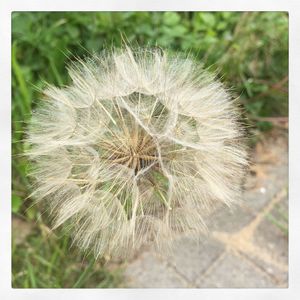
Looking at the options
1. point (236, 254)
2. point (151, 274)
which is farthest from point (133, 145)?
point (236, 254)

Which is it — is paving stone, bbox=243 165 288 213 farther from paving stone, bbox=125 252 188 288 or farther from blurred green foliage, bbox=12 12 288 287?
paving stone, bbox=125 252 188 288

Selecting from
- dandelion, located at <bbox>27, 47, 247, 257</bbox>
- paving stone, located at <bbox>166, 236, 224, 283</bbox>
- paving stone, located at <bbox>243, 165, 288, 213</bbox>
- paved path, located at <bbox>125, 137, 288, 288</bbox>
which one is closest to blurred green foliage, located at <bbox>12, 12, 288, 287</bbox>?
paving stone, located at <bbox>243, 165, 288, 213</bbox>

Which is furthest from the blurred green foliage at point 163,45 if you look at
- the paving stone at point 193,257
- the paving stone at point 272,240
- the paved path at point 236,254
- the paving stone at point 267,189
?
the paving stone at point 193,257

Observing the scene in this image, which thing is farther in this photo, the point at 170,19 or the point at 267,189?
the point at 267,189

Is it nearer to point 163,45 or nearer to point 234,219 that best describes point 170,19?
point 163,45

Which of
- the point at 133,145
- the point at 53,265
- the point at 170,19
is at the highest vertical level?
the point at 170,19

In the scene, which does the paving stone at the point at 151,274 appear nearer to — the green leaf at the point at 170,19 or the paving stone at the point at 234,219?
the paving stone at the point at 234,219
